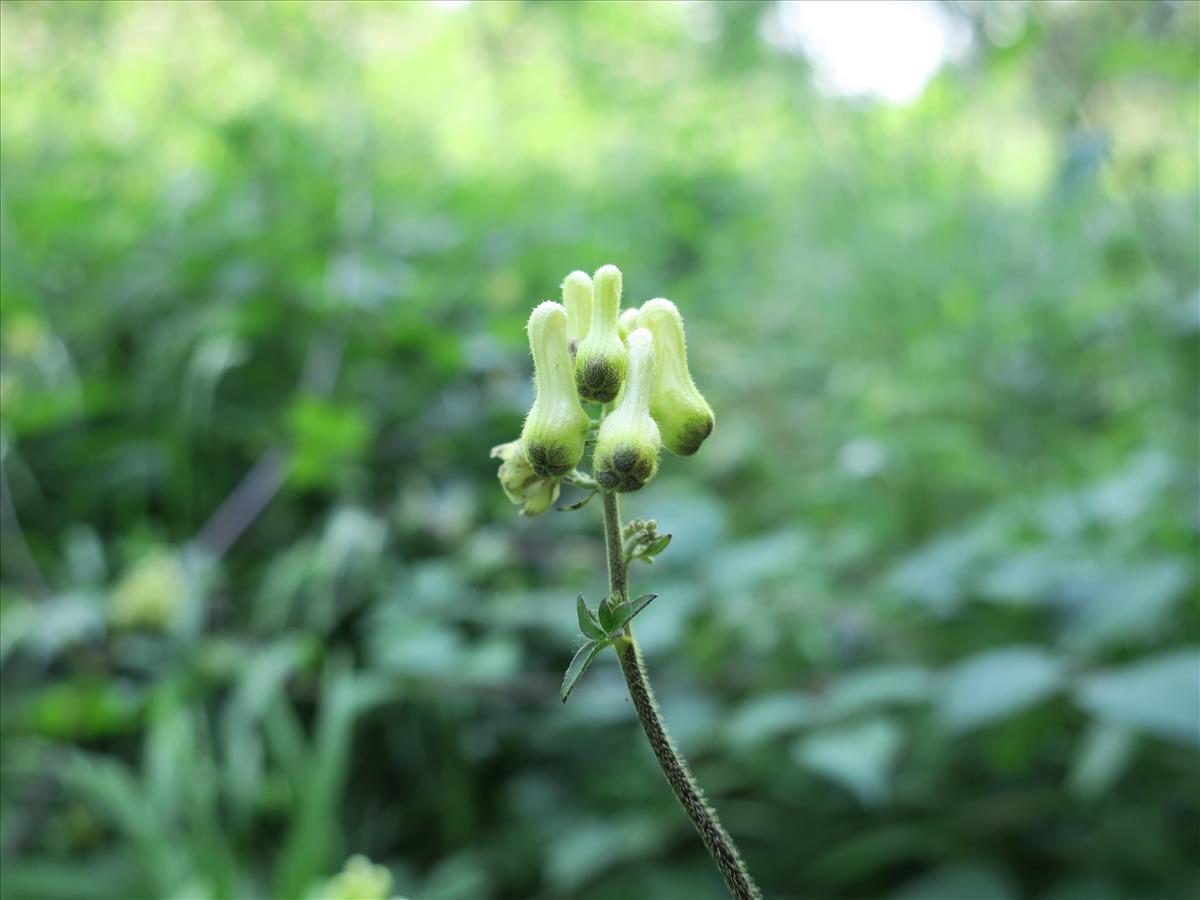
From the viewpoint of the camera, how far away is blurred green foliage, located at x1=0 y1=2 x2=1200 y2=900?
5.97 feet

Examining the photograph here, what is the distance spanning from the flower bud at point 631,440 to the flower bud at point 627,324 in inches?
2.8

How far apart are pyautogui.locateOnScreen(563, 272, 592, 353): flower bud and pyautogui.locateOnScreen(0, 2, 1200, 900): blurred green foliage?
95 centimetres

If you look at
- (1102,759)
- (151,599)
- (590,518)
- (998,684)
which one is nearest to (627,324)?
(998,684)

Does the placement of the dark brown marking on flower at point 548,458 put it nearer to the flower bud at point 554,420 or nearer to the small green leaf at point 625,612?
the flower bud at point 554,420

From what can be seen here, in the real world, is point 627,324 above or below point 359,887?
above

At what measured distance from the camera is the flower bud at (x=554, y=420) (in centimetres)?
66

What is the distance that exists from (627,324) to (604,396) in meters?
0.15

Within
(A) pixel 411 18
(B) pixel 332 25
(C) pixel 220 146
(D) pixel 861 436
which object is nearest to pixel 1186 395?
(D) pixel 861 436

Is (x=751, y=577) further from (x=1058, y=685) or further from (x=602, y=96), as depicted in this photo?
(x=602, y=96)

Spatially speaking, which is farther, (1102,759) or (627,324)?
(1102,759)

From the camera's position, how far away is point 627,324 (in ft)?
2.60

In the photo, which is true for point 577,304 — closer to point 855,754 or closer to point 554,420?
point 554,420

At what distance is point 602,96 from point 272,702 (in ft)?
19.3

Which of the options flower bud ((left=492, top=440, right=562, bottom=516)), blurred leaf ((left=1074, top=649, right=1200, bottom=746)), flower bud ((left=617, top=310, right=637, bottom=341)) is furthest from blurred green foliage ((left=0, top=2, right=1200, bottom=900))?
flower bud ((left=617, top=310, right=637, bottom=341))
